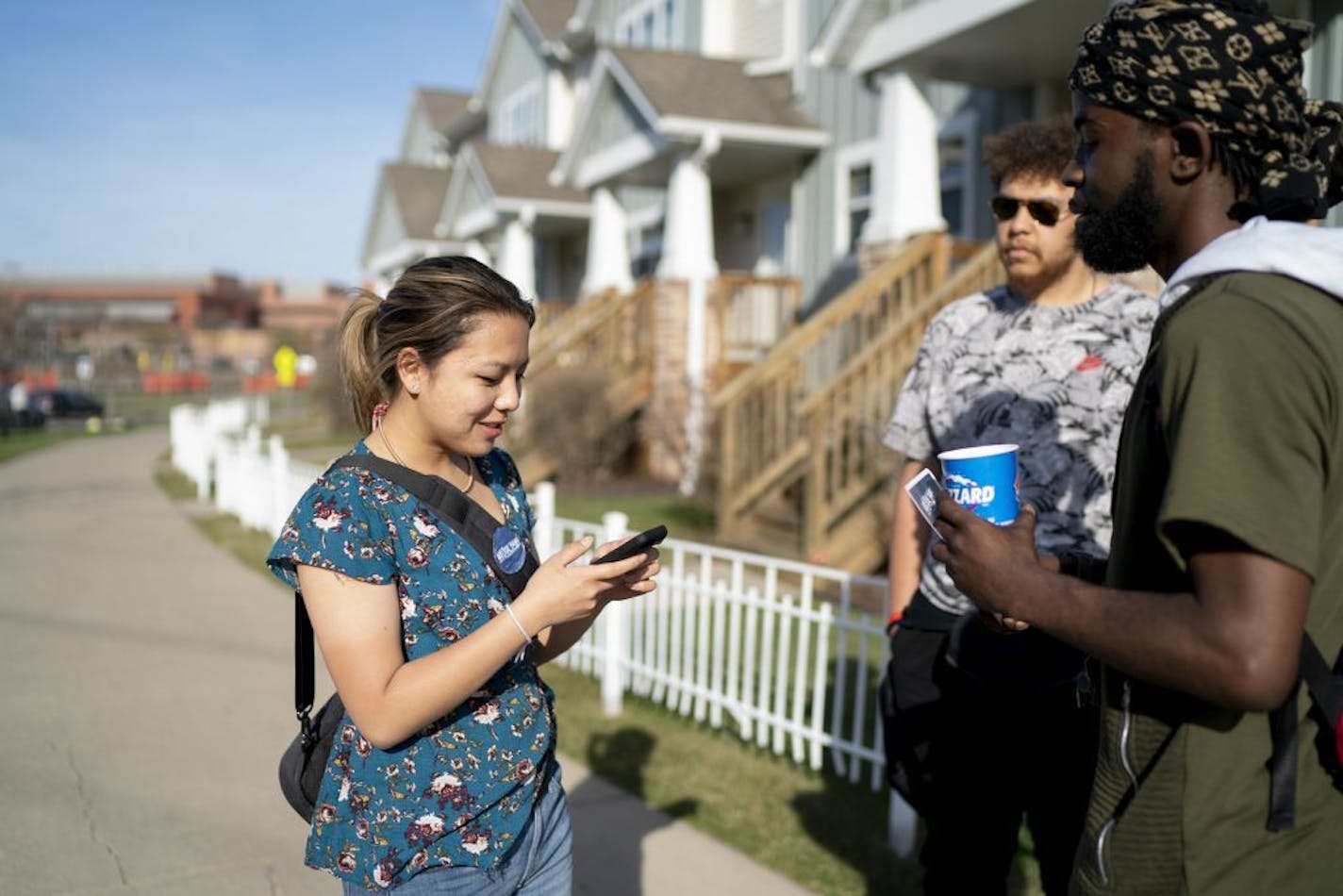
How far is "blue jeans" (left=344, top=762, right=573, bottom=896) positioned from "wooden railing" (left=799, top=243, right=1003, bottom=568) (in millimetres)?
6963

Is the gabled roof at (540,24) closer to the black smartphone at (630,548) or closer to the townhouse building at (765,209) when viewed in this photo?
the townhouse building at (765,209)

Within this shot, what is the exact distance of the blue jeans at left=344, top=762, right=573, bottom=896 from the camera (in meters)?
2.12

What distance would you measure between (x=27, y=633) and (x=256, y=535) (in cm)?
467

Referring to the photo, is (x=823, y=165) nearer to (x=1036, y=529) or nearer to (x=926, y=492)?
(x=1036, y=529)

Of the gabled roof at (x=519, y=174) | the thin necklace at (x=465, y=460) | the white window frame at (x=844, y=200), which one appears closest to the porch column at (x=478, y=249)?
the gabled roof at (x=519, y=174)

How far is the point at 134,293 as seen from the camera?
81.4m

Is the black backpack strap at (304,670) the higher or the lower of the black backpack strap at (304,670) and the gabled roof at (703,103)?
the lower

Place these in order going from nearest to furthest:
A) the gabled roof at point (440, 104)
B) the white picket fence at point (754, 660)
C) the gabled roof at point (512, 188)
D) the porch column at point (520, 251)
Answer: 1. the white picket fence at point (754, 660)
2. the gabled roof at point (512, 188)
3. the porch column at point (520, 251)
4. the gabled roof at point (440, 104)

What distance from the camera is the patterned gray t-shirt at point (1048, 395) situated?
284 centimetres

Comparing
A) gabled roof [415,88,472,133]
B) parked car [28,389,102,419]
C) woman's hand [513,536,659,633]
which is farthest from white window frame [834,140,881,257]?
parked car [28,389,102,419]

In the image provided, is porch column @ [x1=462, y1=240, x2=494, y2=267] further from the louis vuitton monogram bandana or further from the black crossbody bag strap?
the louis vuitton monogram bandana

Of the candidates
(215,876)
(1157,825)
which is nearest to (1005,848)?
(1157,825)

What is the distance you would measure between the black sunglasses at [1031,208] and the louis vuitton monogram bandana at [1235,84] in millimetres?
1273

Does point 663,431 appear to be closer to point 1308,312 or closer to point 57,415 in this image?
point 1308,312
